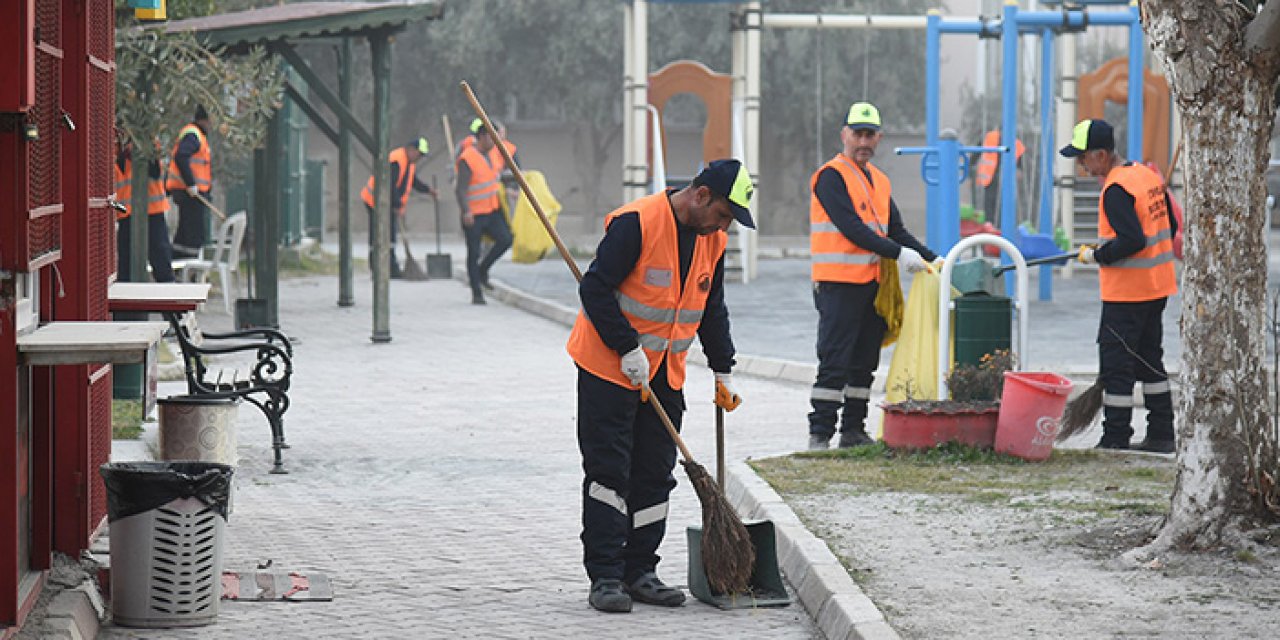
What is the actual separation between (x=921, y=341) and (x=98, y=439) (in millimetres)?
4551

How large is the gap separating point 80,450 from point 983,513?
12.2 feet

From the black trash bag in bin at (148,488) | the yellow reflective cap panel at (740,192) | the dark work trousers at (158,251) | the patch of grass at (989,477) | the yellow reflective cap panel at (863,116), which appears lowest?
the patch of grass at (989,477)

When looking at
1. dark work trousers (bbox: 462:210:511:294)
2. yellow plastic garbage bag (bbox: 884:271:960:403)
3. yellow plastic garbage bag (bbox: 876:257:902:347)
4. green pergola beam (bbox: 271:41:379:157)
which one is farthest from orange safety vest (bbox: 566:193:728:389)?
dark work trousers (bbox: 462:210:511:294)

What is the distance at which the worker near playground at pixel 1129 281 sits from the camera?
412 inches

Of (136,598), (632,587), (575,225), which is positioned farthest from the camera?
(575,225)

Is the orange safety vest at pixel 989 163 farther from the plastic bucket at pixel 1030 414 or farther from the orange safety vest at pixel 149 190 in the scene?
the plastic bucket at pixel 1030 414

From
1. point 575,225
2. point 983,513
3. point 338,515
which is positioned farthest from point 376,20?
point 575,225

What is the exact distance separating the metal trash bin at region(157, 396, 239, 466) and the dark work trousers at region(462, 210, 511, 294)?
12729mm

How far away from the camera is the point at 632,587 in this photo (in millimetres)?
7262

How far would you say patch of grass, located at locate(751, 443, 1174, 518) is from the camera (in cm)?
888

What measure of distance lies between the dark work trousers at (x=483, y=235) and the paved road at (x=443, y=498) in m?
4.13

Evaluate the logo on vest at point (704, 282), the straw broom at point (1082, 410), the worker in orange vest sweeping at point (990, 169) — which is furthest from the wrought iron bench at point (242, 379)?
the worker in orange vest sweeping at point (990, 169)

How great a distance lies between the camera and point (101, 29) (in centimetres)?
823

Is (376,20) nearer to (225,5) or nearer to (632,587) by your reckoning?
(225,5)
